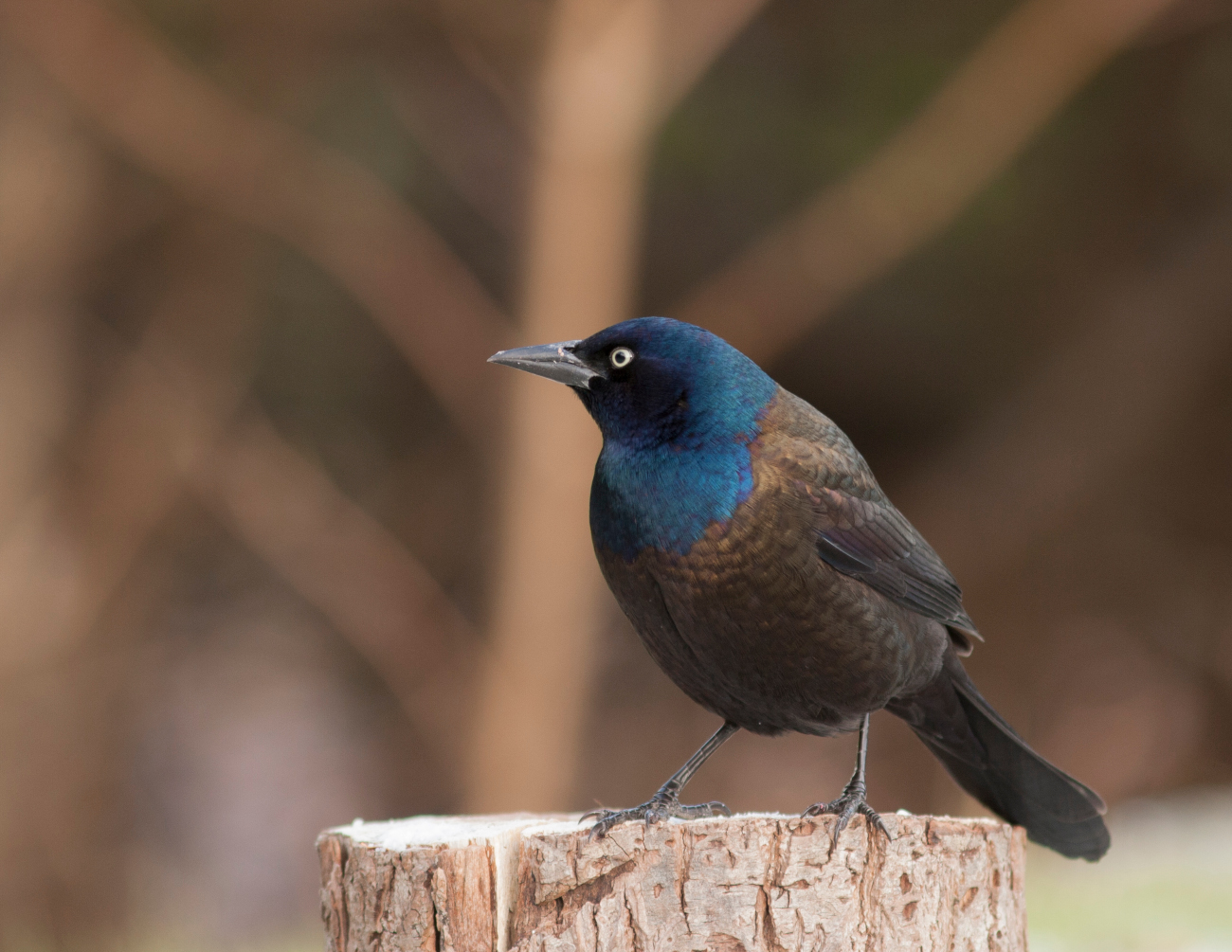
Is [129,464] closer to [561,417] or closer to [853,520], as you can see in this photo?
[561,417]

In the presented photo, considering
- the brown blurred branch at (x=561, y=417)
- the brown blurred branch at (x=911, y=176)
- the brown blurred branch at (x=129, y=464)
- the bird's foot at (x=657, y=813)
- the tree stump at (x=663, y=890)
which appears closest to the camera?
the tree stump at (x=663, y=890)

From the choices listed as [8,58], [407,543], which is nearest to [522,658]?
[407,543]

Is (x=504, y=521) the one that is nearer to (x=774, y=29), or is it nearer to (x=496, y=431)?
(x=496, y=431)

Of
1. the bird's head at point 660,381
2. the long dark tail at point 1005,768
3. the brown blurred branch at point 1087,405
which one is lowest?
the long dark tail at point 1005,768

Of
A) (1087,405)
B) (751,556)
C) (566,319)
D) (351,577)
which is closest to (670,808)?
(751,556)

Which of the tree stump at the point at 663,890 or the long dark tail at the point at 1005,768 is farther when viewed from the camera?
the long dark tail at the point at 1005,768

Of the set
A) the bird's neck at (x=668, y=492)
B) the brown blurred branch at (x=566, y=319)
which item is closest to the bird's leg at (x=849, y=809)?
the bird's neck at (x=668, y=492)

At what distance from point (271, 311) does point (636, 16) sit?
3439 mm

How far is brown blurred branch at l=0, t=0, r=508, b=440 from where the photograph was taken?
636 cm

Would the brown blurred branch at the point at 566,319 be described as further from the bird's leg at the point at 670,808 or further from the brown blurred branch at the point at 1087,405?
the bird's leg at the point at 670,808

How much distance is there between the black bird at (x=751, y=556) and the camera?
2842mm

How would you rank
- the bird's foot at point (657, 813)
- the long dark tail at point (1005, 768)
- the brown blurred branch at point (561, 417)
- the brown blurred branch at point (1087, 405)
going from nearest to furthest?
the bird's foot at point (657, 813)
the long dark tail at point (1005, 768)
the brown blurred branch at point (561, 417)
the brown blurred branch at point (1087, 405)

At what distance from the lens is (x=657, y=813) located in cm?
296

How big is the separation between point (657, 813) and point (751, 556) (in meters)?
0.64
